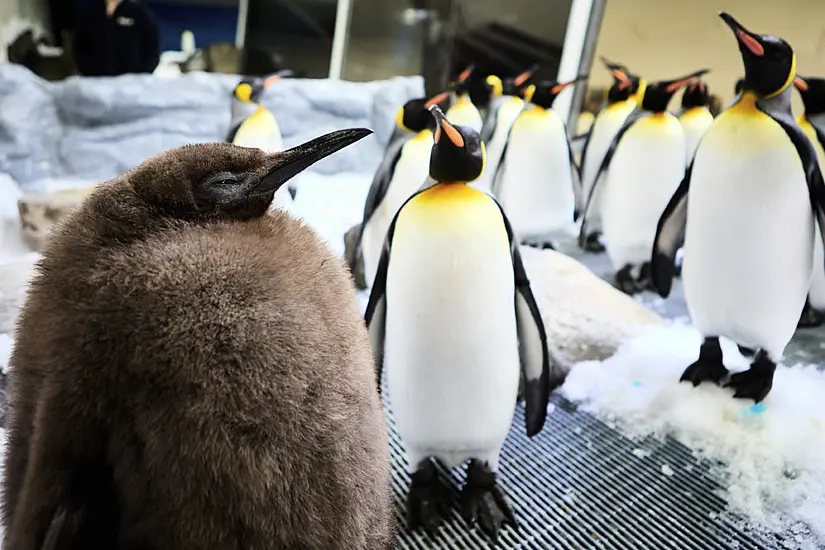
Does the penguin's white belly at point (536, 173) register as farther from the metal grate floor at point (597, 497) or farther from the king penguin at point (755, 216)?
the metal grate floor at point (597, 497)

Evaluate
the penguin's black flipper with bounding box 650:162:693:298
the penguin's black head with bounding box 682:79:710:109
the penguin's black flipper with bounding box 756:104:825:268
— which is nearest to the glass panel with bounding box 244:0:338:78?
the penguin's black head with bounding box 682:79:710:109

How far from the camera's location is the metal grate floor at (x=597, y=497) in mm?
1102

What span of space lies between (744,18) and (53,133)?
3454 mm

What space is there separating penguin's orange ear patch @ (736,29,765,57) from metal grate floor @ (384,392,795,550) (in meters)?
0.97

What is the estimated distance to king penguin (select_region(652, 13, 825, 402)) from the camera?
1434 mm

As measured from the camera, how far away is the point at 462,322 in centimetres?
110

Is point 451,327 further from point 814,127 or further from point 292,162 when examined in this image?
point 814,127

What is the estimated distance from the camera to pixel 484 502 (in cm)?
115

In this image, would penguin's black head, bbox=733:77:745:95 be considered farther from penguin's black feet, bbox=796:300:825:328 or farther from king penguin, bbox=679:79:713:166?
penguin's black feet, bbox=796:300:825:328

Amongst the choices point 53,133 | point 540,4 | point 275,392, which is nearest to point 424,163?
point 275,392

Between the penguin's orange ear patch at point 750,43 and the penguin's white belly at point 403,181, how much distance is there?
88 cm

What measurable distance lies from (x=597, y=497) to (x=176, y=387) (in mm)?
1010

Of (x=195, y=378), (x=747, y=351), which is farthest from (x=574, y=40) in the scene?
(x=195, y=378)

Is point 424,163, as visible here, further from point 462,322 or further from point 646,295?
point 646,295
